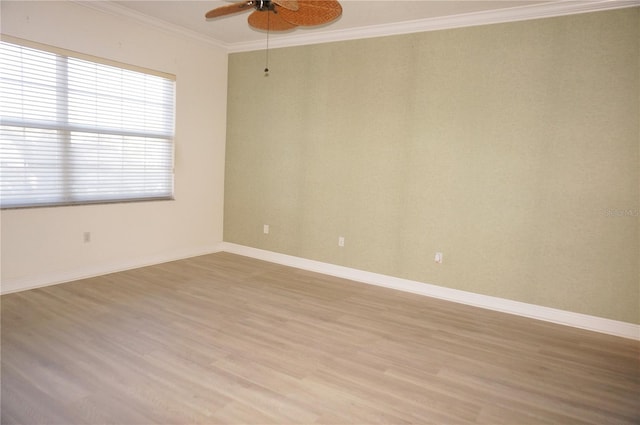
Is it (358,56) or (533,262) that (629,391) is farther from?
(358,56)

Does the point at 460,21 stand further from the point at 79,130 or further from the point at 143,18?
the point at 79,130

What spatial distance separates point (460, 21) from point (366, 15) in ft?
2.96

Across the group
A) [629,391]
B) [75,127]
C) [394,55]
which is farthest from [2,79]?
[629,391]

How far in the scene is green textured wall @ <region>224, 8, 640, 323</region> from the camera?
3.39 m

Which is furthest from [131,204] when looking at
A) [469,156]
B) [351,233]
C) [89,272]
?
[469,156]

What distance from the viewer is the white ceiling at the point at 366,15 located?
3.54m

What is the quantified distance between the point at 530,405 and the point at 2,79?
4607 mm

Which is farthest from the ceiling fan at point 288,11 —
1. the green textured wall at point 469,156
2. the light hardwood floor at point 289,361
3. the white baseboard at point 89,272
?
the white baseboard at point 89,272

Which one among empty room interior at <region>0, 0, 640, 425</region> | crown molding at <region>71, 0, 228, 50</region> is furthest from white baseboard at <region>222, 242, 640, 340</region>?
crown molding at <region>71, 0, 228, 50</region>

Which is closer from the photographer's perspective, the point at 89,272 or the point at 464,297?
the point at 464,297

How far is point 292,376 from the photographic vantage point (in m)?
2.49

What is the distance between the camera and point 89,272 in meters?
4.23

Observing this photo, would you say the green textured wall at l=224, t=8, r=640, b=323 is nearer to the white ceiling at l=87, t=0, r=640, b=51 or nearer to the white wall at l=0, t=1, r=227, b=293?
the white ceiling at l=87, t=0, r=640, b=51

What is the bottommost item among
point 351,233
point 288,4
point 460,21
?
point 351,233
